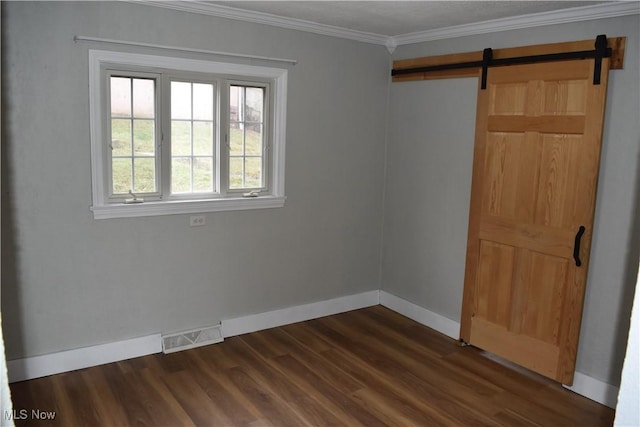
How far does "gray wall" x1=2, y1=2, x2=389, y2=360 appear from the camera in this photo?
321 centimetres

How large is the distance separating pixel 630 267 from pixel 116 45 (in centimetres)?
357

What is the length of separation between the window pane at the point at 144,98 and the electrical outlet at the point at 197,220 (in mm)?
793

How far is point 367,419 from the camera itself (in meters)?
3.11

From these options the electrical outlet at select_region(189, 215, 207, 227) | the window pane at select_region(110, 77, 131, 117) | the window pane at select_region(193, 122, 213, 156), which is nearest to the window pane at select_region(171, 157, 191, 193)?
the window pane at select_region(193, 122, 213, 156)

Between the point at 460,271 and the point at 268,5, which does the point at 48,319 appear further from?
the point at 460,271

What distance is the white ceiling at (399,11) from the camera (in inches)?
132

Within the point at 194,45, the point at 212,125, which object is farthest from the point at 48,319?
the point at 194,45

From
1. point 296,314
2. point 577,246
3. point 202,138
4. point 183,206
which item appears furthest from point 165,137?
point 577,246

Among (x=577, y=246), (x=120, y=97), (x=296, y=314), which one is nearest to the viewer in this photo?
(x=577, y=246)

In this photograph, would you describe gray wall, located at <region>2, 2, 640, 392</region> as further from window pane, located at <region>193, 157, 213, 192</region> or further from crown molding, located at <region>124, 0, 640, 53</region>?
window pane, located at <region>193, 157, 213, 192</region>

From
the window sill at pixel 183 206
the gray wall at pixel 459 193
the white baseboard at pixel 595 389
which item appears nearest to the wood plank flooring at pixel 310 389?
the white baseboard at pixel 595 389

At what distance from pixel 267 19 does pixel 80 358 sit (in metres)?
2.80

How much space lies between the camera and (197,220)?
154 inches

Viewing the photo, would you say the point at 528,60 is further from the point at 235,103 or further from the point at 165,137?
the point at 165,137
